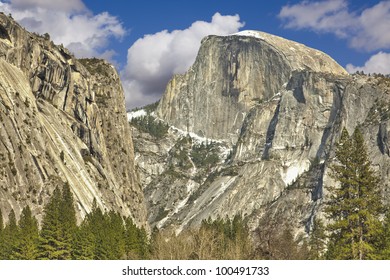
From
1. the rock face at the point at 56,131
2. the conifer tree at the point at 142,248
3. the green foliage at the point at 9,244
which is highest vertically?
the rock face at the point at 56,131

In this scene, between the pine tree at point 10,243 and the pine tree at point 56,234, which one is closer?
the pine tree at point 10,243

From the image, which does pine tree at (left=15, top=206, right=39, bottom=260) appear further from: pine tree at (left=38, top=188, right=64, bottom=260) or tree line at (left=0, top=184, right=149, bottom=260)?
pine tree at (left=38, top=188, right=64, bottom=260)

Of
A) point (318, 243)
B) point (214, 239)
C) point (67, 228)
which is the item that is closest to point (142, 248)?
point (67, 228)

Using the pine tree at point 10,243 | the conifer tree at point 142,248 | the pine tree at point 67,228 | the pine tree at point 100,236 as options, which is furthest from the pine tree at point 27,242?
the conifer tree at point 142,248

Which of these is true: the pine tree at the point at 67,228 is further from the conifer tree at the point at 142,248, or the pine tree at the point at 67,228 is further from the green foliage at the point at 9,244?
the conifer tree at the point at 142,248

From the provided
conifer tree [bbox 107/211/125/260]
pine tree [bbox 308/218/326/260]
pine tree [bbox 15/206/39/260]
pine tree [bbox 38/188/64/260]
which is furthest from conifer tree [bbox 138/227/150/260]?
pine tree [bbox 308/218/326/260]
